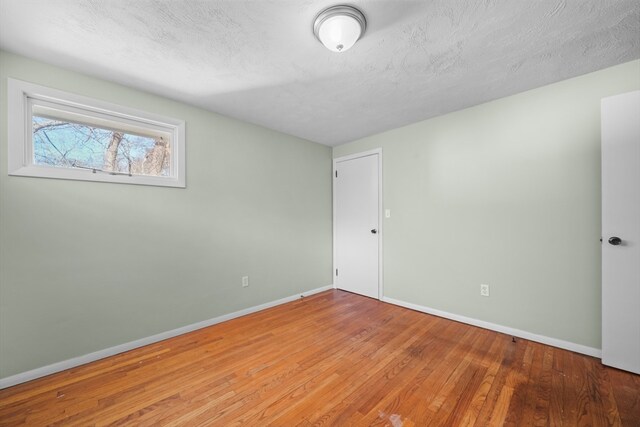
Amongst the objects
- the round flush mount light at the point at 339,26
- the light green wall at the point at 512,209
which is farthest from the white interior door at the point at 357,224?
the round flush mount light at the point at 339,26

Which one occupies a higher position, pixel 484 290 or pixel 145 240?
pixel 145 240

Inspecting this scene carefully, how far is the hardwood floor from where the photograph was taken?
4.74 ft

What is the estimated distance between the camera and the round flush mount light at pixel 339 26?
1.41 m

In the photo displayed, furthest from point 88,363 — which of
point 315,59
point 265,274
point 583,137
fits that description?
point 583,137

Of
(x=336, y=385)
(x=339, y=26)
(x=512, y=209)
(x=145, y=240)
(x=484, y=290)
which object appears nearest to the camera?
(x=339, y=26)

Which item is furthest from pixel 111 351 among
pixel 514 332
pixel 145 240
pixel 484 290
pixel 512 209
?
pixel 512 209

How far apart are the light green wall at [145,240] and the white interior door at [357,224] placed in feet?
1.89

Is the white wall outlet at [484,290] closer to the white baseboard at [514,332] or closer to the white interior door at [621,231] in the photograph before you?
the white baseboard at [514,332]

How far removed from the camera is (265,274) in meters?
3.18

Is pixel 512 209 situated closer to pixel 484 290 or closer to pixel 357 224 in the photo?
pixel 484 290

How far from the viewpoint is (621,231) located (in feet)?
6.00

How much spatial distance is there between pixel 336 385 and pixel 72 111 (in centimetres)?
294

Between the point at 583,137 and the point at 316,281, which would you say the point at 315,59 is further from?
Answer: the point at 316,281

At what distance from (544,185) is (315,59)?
2.28 meters
